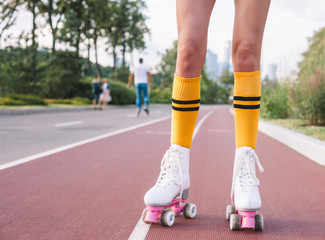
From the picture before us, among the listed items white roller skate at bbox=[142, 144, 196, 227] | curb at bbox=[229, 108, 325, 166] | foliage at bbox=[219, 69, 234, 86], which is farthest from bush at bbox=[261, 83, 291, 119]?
foliage at bbox=[219, 69, 234, 86]

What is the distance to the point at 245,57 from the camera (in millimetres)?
2090

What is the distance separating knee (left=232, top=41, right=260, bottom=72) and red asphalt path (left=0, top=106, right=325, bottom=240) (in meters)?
0.83

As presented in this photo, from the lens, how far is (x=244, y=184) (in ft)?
6.56

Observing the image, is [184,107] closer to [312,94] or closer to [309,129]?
[309,129]

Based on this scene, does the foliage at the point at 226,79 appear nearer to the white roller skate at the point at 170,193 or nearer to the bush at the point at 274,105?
the bush at the point at 274,105

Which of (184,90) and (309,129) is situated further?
(309,129)

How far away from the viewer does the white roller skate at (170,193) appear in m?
1.91

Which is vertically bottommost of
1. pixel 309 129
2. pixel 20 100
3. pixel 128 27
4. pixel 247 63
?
pixel 20 100

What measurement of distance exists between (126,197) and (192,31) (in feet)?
3.71

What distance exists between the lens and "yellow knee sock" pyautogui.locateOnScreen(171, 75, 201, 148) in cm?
→ 217

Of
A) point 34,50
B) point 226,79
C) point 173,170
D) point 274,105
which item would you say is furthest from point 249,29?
point 226,79

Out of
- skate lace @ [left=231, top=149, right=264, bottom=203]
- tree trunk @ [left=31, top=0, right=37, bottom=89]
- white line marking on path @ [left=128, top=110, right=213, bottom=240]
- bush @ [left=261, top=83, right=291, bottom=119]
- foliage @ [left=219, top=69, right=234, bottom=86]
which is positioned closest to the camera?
white line marking on path @ [left=128, top=110, right=213, bottom=240]

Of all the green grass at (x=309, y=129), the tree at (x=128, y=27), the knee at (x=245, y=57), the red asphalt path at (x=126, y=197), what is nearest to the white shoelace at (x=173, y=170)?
the red asphalt path at (x=126, y=197)

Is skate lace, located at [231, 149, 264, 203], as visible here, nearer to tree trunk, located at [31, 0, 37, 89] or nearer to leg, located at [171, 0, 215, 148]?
leg, located at [171, 0, 215, 148]
